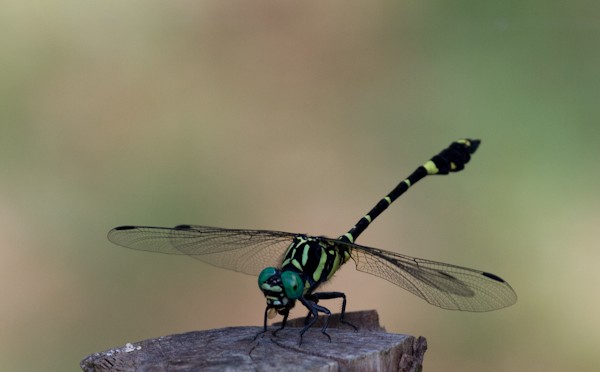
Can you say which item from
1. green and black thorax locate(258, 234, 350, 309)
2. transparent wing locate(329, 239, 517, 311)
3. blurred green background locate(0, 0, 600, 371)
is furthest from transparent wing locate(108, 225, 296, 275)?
blurred green background locate(0, 0, 600, 371)

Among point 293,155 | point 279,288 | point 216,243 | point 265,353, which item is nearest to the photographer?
point 265,353

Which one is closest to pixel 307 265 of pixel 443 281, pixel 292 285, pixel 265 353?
pixel 292 285

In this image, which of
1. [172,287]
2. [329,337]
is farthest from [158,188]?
[329,337]

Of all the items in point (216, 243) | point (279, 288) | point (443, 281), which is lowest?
point (279, 288)

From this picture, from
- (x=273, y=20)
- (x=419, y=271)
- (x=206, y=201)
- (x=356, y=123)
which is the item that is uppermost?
(x=273, y=20)

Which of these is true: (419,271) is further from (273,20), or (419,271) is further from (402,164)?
(273,20)

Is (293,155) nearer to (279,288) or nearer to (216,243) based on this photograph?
(216,243)

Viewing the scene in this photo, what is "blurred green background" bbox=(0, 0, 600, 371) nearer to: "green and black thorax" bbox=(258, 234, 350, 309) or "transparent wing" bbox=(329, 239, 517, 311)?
"transparent wing" bbox=(329, 239, 517, 311)
